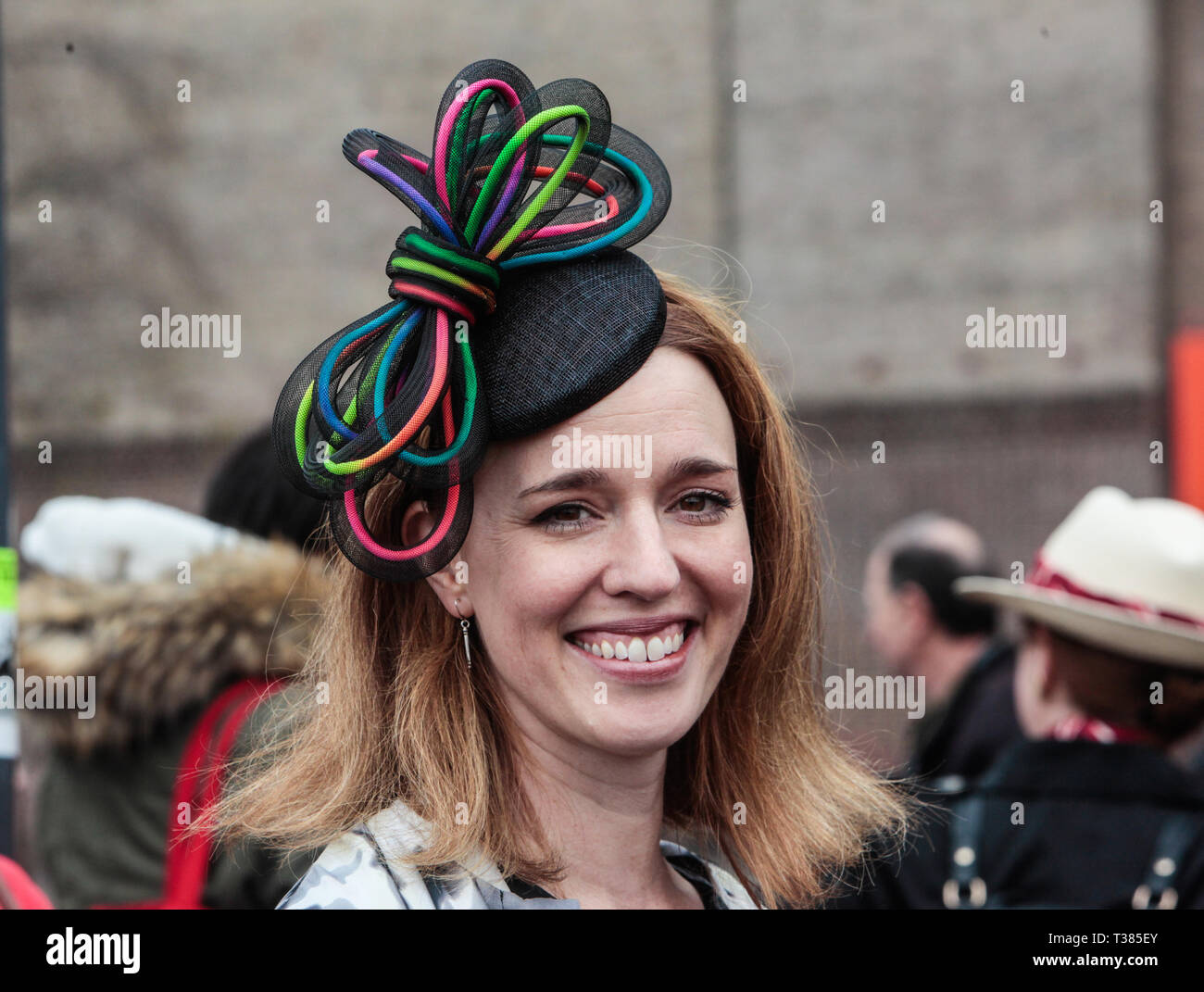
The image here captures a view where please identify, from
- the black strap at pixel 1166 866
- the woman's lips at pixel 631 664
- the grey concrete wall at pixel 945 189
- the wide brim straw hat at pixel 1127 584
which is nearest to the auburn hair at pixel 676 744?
the woman's lips at pixel 631 664

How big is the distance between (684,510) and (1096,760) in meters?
1.54

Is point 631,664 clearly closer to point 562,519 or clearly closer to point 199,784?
point 562,519

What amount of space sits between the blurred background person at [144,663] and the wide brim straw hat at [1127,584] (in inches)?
68.2

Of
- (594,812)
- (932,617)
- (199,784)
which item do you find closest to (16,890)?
(199,784)

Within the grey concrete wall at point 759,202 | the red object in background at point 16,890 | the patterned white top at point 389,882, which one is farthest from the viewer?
the grey concrete wall at point 759,202

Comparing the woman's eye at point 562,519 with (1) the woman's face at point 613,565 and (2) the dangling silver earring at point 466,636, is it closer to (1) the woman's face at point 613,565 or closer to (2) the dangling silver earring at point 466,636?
(1) the woman's face at point 613,565

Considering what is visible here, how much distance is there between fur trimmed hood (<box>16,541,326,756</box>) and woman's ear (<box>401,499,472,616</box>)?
38.3 inches

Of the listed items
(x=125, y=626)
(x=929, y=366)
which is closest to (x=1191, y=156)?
(x=929, y=366)

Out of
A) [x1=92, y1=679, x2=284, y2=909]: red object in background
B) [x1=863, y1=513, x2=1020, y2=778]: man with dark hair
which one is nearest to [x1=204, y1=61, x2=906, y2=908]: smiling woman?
[x1=92, y1=679, x2=284, y2=909]: red object in background

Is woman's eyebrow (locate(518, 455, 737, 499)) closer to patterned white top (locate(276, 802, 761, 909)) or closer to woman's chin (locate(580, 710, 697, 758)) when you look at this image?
woman's chin (locate(580, 710, 697, 758))

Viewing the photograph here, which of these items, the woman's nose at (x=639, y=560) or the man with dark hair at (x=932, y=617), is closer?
the woman's nose at (x=639, y=560)

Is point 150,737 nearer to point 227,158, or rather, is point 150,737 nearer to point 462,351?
point 462,351

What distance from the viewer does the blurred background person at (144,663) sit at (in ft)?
9.70

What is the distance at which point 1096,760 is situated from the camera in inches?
121
